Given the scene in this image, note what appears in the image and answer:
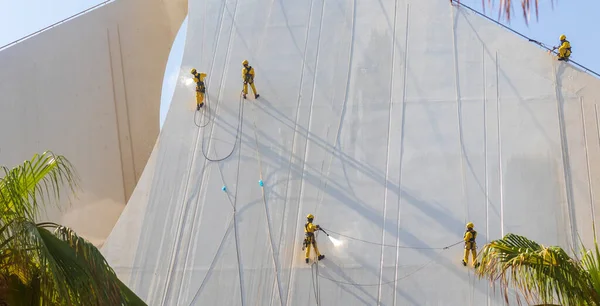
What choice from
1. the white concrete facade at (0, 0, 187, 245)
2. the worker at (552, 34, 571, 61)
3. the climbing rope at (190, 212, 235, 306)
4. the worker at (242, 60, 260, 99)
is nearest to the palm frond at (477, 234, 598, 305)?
the climbing rope at (190, 212, 235, 306)

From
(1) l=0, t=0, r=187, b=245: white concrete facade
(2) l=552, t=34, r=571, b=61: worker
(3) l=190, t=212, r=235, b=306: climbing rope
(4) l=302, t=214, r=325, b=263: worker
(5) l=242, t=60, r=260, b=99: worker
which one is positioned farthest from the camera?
(1) l=0, t=0, r=187, b=245: white concrete facade

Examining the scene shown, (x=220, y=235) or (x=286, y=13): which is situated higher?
(x=286, y=13)

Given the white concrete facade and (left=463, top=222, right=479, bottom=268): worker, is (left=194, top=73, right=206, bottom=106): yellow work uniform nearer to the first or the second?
the white concrete facade

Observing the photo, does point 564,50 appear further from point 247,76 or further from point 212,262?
point 212,262

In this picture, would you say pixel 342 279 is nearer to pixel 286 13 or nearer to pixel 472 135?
pixel 472 135

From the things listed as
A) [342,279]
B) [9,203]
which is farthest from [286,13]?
[9,203]

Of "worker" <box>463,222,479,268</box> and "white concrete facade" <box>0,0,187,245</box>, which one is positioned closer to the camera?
"worker" <box>463,222,479,268</box>

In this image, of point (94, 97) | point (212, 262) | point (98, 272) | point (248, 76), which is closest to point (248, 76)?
point (248, 76)
